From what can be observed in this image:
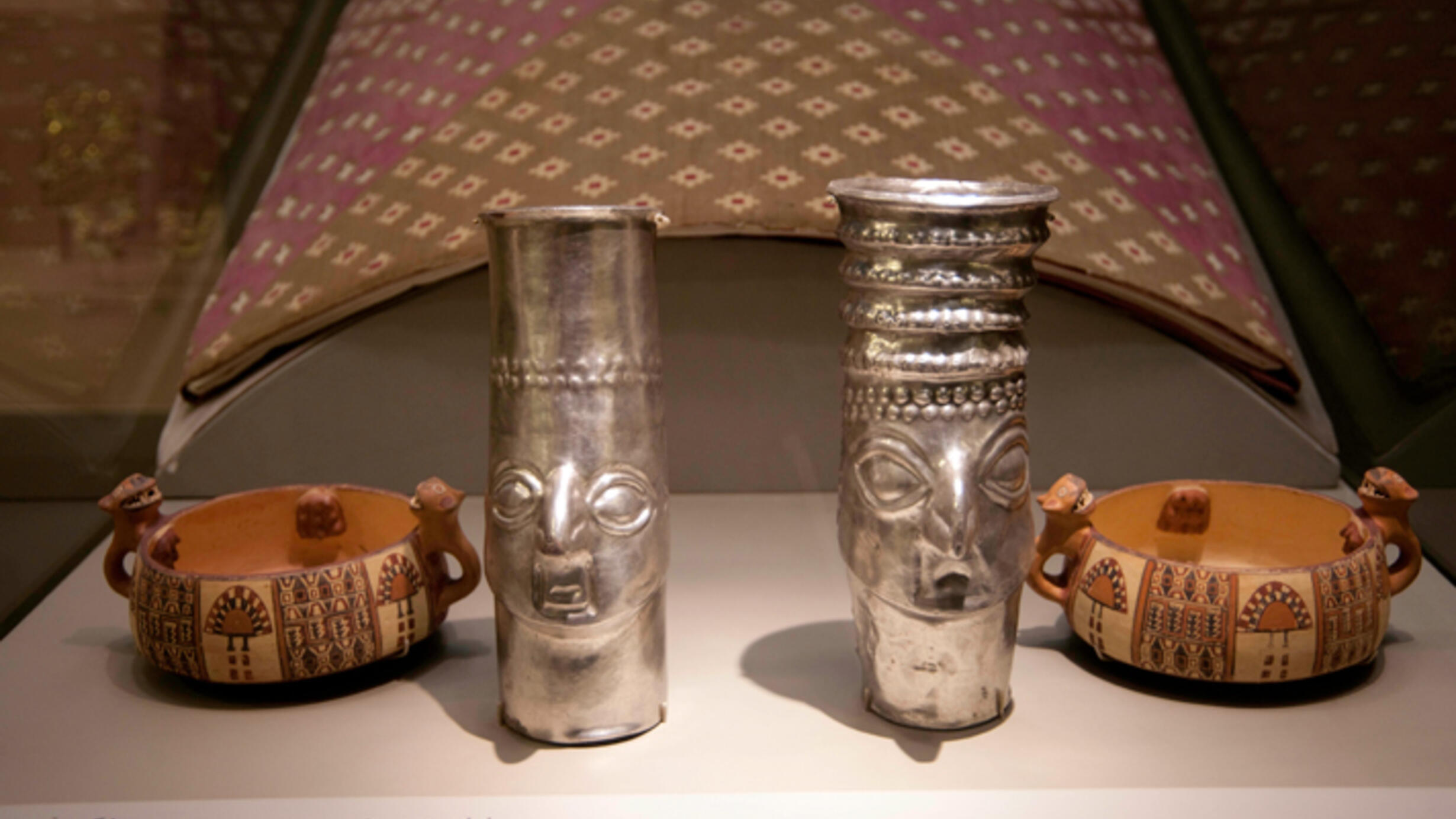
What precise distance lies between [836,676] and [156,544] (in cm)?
64

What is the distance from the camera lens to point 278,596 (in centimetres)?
112

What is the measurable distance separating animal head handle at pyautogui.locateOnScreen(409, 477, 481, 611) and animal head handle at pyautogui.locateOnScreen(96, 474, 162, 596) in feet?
0.81

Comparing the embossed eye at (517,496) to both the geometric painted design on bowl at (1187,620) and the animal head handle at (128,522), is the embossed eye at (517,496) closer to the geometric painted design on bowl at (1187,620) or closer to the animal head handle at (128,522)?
the animal head handle at (128,522)

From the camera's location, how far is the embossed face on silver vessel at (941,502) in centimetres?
101

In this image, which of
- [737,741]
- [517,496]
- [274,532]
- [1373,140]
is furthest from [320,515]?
[1373,140]

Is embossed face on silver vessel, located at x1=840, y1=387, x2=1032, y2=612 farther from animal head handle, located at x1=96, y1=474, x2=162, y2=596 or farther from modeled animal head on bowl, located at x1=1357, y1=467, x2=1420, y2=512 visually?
animal head handle, located at x1=96, y1=474, x2=162, y2=596

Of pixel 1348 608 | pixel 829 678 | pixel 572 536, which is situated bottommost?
pixel 829 678

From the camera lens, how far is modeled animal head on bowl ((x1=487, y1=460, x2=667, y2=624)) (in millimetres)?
1020

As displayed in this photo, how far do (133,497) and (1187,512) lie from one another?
1.04 metres

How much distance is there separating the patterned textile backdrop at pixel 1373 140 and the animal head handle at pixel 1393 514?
1.69ft

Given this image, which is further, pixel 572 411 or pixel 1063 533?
pixel 1063 533

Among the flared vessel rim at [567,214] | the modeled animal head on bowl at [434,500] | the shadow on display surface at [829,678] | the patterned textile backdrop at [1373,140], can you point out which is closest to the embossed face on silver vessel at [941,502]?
the shadow on display surface at [829,678]

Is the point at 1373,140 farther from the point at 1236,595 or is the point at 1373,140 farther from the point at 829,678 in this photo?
the point at 829,678

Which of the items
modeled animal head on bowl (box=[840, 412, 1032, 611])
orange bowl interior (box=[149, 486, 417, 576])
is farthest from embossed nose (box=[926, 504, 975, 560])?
orange bowl interior (box=[149, 486, 417, 576])
